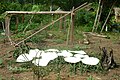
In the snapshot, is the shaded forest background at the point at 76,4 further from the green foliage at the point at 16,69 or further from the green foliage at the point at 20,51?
the green foliage at the point at 16,69

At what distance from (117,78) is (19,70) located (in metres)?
1.89

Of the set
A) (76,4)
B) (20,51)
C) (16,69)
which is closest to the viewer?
(16,69)

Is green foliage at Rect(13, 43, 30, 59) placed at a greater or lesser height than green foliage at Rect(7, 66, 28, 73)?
greater

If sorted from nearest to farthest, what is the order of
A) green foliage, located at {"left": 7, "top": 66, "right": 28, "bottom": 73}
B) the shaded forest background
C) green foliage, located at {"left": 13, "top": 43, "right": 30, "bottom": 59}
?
1. green foliage, located at {"left": 7, "top": 66, "right": 28, "bottom": 73}
2. green foliage, located at {"left": 13, "top": 43, "right": 30, "bottom": 59}
3. the shaded forest background

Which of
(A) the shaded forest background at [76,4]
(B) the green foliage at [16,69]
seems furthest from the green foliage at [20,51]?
(A) the shaded forest background at [76,4]

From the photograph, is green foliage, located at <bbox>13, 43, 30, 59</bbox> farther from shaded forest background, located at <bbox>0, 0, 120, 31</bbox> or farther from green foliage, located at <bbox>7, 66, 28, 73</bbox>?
shaded forest background, located at <bbox>0, 0, 120, 31</bbox>

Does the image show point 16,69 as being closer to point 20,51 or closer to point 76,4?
point 20,51

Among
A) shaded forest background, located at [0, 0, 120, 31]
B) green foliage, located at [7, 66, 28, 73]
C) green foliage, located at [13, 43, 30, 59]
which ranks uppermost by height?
shaded forest background, located at [0, 0, 120, 31]

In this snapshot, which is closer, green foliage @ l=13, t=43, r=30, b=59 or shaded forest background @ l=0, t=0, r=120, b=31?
green foliage @ l=13, t=43, r=30, b=59

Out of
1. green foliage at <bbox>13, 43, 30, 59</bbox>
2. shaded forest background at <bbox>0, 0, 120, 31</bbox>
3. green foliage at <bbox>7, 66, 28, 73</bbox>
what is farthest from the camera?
shaded forest background at <bbox>0, 0, 120, 31</bbox>

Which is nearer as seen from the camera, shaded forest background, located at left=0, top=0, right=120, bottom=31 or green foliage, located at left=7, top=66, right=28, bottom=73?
green foliage, located at left=7, top=66, right=28, bottom=73

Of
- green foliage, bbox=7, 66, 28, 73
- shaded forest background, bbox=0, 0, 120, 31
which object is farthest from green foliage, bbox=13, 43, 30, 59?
shaded forest background, bbox=0, 0, 120, 31

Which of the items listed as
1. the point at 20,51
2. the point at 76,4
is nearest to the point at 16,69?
Result: the point at 20,51

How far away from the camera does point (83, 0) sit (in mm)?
12258
